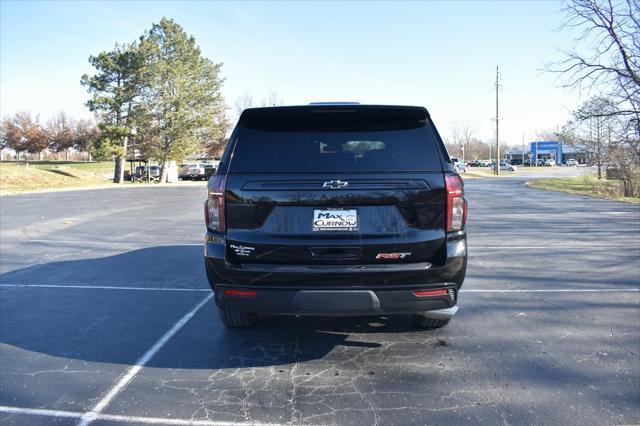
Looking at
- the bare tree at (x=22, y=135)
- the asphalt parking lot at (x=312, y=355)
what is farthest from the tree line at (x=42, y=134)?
the asphalt parking lot at (x=312, y=355)

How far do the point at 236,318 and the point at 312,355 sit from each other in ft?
2.80

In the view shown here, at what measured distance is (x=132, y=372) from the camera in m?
3.65

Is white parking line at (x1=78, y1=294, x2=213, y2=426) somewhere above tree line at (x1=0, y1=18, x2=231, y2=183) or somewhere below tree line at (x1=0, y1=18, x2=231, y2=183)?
below

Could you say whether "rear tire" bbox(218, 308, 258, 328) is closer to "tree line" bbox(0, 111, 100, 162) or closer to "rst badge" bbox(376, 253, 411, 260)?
"rst badge" bbox(376, 253, 411, 260)

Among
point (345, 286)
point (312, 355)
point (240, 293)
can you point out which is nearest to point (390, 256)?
point (345, 286)

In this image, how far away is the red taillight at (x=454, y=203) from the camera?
3.41 m

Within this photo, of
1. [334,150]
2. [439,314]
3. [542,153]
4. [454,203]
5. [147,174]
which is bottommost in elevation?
[439,314]

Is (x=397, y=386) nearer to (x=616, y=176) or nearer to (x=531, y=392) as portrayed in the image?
(x=531, y=392)

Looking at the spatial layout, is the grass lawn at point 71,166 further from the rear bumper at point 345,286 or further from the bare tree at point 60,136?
the rear bumper at point 345,286

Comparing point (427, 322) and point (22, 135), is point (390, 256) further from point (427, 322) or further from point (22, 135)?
point (22, 135)

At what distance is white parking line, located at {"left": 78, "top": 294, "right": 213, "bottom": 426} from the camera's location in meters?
3.02

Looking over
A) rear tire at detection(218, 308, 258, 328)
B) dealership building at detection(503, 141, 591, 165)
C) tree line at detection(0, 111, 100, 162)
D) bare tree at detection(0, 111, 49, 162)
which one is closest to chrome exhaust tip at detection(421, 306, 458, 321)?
rear tire at detection(218, 308, 258, 328)

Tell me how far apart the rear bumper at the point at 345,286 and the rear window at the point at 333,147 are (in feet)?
2.32

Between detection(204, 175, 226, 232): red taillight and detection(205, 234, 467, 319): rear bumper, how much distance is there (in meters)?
0.35
